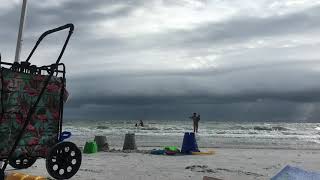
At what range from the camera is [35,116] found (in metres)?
7.81

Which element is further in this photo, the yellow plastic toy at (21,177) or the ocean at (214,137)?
the ocean at (214,137)

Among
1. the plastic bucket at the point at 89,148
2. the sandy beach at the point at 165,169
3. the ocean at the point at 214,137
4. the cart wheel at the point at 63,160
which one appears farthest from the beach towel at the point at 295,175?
the ocean at the point at 214,137

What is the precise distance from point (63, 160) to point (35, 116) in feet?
3.25

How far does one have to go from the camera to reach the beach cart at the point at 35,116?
295 inches

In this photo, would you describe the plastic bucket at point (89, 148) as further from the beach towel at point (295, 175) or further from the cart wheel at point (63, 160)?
the beach towel at point (295, 175)

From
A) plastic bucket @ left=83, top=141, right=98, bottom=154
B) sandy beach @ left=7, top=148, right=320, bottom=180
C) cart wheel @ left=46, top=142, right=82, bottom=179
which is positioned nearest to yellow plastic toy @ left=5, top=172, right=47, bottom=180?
cart wheel @ left=46, top=142, right=82, bottom=179

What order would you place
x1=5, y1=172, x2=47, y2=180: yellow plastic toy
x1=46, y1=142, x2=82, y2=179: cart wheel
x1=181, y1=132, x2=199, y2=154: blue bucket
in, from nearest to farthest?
x1=46, y1=142, x2=82, y2=179: cart wheel, x1=5, y1=172, x2=47, y2=180: yellow plastic toy, x1=181, y1=132, x2=199, y2=154: blue bucket

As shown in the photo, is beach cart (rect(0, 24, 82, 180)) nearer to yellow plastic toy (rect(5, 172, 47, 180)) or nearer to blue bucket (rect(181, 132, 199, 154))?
yellow plastic toy (rect(5, 172, 47, 180))

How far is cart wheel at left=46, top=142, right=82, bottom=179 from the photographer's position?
26.3 feet

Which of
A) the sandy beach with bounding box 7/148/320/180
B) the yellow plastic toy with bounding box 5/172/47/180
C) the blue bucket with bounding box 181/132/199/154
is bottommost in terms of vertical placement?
the sandy beach with bounding box 7/148/320/180

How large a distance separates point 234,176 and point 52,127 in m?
5.62

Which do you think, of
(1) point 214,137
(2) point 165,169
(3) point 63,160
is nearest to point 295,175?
(3) point 63,160

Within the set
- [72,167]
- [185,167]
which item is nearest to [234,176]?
[185,167]

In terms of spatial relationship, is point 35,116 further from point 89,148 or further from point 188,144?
point 188,144
